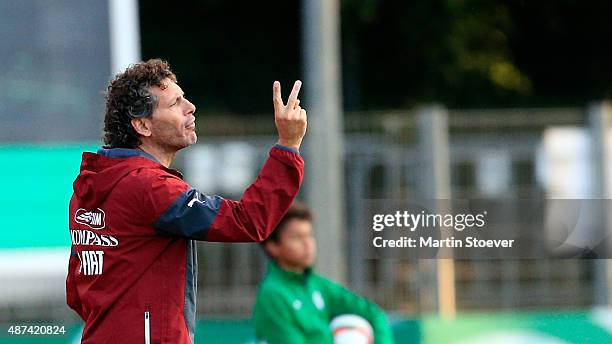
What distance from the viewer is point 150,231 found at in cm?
331

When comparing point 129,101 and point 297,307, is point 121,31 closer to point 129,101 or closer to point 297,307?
point 297,307

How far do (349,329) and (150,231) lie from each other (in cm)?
208

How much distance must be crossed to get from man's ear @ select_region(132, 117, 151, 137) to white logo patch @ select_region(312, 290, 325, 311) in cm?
182

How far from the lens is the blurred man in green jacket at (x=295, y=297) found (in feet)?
16.4

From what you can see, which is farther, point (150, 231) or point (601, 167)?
point (601, 167)

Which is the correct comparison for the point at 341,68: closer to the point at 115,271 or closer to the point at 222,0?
the point at 222,0

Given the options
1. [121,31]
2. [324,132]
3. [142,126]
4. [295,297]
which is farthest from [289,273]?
[324,132]

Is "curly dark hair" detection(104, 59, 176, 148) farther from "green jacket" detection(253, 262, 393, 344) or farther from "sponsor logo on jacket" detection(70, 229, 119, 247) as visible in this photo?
"green jacket" detection(253, 262, 393, 344)

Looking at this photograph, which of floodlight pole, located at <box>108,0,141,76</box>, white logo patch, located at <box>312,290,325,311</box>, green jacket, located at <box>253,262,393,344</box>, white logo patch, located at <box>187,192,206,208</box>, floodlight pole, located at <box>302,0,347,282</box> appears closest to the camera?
white logo patch, located at <box>187,192,206,208</box>

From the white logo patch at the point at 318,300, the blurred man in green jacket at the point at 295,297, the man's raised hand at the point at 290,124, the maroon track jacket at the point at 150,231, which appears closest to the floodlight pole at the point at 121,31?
the blurred man in green jacket at the point at 295,297

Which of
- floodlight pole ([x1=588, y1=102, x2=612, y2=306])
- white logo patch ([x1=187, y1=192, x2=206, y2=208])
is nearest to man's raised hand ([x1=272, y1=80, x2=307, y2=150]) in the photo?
white logo patch ([x1=187, y1=192, x2=206, y2=208])

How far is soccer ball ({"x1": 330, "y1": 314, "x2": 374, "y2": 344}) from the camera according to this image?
17.1ft

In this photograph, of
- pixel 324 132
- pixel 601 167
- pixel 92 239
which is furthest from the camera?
pixel 601 167

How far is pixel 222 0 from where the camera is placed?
1188cm
